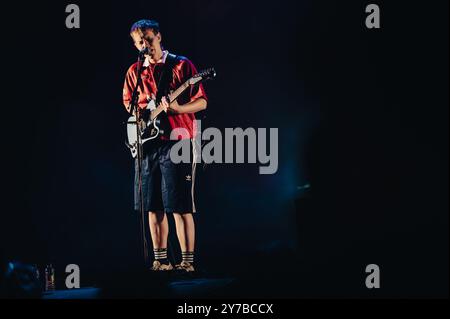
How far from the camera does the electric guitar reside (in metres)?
4.58

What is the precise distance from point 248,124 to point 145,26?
1.27m

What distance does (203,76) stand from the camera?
14.9 ft

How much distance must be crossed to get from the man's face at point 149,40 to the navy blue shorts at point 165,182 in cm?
86

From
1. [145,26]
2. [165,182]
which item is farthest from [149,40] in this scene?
[165,182]

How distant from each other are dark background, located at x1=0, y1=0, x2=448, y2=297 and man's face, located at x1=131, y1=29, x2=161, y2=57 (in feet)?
0.38

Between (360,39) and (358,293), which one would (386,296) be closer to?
(358,293)

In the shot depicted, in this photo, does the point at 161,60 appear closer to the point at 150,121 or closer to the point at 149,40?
the point at 149,40

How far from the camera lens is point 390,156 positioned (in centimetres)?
470

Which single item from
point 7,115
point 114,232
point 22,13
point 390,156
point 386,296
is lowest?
point 386,296

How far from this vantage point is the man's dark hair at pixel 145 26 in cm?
478

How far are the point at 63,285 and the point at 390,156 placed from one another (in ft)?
10.2

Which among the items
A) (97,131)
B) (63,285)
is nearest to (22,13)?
(97,131)

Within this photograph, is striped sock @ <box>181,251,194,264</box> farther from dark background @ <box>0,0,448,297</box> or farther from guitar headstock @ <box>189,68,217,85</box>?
guitar headstock @ <box>189,68,217,85</box>

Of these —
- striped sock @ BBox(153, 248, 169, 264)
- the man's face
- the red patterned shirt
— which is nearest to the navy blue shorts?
the red patterned shirt
